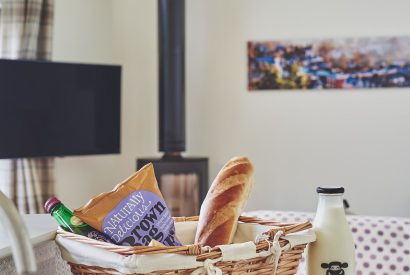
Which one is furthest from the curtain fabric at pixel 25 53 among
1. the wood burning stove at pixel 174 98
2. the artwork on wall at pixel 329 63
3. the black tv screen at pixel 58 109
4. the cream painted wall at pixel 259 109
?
the artwork on wall at pixel 329 63

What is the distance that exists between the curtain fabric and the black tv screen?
15cm

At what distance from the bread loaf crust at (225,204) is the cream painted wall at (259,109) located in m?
3.52

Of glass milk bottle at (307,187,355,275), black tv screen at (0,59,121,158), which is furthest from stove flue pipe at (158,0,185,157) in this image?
glass milk bottle at (307,187,355,275)

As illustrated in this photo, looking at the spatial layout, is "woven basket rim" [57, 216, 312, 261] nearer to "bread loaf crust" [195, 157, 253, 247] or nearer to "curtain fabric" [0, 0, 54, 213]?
"bread loaf crust" [195, 157, 253, 247]

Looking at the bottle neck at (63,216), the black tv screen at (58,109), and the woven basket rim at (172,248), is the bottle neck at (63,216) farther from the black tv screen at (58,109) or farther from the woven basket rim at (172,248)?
the black tv screen at (58,109)

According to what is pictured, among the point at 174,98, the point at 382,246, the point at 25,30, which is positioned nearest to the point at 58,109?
the point at 25,30

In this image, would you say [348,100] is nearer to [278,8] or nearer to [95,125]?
[278,8]

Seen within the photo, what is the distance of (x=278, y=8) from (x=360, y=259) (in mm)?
2946

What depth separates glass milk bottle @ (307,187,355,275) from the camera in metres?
0.98

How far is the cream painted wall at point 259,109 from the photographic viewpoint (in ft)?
15.3

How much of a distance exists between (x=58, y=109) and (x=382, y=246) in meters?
2.40

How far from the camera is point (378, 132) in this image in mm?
4676

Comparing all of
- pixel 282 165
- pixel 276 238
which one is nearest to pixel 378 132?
pixel 282 165

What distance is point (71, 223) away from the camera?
0.96 metres
